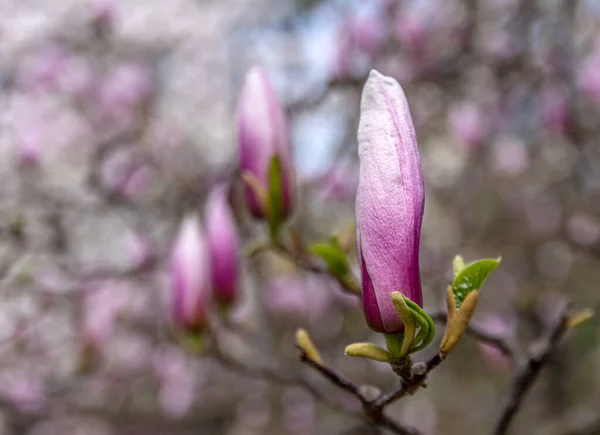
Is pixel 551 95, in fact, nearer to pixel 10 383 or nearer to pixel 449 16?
pixel 449 16

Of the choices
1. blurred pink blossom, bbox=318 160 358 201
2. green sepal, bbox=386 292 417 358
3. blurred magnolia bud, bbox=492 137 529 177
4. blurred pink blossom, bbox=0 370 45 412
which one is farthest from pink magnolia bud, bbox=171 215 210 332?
blurred magnolia bud, bbox=492 137 529 177

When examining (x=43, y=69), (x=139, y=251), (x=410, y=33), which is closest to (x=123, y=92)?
(x=43, y=69)

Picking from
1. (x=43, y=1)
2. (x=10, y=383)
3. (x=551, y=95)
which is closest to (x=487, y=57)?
(x=551, y=95)

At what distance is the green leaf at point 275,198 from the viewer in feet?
3.38

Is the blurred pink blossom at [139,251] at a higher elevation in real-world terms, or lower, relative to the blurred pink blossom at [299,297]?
higher

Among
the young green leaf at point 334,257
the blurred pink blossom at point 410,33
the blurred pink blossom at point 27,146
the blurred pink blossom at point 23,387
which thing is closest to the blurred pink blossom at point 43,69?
the blurred pink blossom at point 27,146

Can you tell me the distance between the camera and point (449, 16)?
3816 mm

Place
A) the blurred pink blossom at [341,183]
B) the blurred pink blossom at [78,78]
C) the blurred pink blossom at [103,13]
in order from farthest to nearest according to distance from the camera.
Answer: the blurred pink blossom at [78,78] → the blurred pink blossom at [103,13] → the blurred pink blossom at [341,183]

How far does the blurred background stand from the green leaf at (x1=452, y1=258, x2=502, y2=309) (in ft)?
2.59

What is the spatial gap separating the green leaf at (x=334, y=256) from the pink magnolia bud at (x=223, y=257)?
1.25 ft

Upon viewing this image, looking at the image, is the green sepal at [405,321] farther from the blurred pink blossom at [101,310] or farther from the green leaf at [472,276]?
the blurred pink blossom at [101,310]

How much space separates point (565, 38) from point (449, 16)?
2000 mm

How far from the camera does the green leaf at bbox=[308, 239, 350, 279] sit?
87 centimetres

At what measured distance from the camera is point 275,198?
1074mm
